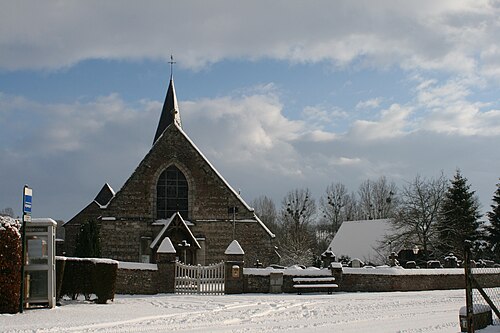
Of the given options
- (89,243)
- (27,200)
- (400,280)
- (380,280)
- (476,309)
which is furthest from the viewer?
(89,243)

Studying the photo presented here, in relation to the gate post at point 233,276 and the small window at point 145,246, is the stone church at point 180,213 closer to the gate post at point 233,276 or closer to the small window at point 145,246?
the small window at point 145,246

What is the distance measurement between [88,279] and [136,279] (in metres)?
4.96

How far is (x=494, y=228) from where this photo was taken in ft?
134

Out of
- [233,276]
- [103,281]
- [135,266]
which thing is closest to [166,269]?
[135,266]

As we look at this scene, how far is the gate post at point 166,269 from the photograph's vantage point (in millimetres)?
22516

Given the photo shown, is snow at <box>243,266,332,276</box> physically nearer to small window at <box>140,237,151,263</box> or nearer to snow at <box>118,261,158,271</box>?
snow at <box>118,261,158,271</box>

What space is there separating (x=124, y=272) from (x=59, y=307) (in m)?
6.47

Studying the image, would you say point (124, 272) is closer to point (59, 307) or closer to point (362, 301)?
point (59, 307)

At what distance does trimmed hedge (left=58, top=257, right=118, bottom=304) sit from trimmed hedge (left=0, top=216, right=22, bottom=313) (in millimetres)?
3297

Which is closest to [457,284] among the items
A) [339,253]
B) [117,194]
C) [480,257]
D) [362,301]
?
[362,301]

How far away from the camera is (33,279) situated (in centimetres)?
1458

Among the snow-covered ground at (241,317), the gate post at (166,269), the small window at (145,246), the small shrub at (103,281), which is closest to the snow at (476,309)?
the snow-covered ground at (241,317)

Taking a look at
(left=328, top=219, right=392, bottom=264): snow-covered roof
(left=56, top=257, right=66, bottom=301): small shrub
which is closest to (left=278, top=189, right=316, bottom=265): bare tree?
(left=328, top=219, right=392, bottom=264): snow-covered roof

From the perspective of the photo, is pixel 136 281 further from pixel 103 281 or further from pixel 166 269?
pixel 103 281
